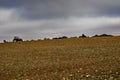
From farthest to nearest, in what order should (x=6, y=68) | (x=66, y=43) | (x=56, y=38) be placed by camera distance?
(x=56, y=38) < (x=66, y=43) < (x=6, y=68)

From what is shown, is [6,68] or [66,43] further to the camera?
[66,43]

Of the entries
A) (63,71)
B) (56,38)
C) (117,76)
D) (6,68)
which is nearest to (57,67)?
(63,71)

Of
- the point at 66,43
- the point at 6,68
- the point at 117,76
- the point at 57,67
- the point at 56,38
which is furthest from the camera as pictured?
the point at 56,38

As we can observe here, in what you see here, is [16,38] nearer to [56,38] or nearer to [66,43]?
[56,38]

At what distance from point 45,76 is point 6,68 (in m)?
4.28

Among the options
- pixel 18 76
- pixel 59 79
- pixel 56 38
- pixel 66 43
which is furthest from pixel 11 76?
pixel 56 38

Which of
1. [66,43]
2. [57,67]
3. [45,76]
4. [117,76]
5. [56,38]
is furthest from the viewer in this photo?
[56,38]

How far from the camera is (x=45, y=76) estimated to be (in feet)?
51.3

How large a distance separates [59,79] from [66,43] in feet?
68.7

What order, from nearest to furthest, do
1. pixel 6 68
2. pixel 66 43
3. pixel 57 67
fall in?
pixel 57 67, pixel 6 68, pixel 66 43

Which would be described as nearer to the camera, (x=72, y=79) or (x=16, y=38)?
(x=72, y=79)

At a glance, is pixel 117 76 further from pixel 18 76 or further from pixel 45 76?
pixel 18 76

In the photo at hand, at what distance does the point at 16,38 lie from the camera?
1646 inches

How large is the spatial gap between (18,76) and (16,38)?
2560cm
